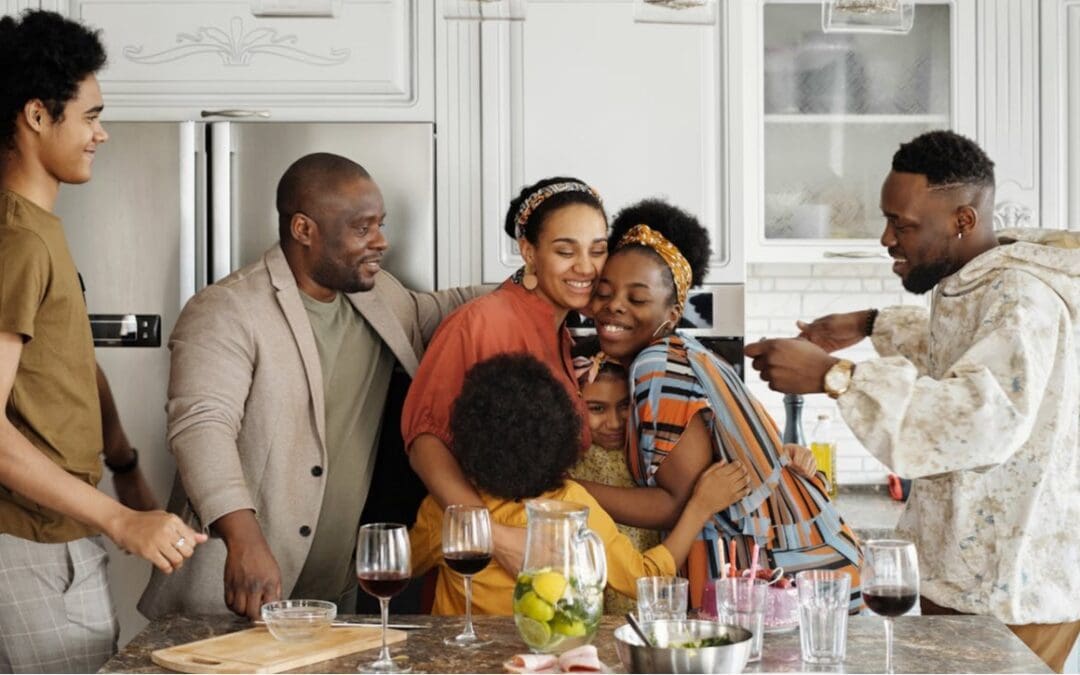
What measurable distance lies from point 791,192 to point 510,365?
74.7 inches

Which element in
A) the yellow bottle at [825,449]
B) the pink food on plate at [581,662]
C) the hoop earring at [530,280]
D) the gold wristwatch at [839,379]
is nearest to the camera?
the pink food on plate at [581,662]

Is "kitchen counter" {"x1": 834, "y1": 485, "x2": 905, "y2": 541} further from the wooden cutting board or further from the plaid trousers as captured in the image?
the plaid trousers

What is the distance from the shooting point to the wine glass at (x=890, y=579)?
1.79 metres

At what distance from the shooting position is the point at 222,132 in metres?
3.30

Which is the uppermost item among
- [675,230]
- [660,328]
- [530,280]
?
[675,230]

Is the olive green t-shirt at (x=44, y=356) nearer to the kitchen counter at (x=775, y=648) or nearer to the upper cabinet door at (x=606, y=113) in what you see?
the kitchen counter at (x=775, y=648)

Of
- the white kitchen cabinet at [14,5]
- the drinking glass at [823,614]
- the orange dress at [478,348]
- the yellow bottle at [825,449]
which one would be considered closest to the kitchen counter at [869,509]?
the yellow bottle at [825,449]

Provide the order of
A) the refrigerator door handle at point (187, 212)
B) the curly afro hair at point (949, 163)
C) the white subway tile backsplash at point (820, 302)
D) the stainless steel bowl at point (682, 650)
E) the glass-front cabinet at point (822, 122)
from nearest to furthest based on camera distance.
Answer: the stainless steel bowl at point (682, 650), the curly afro hair at point (949, 163), the refrigerator door handle at point (187, 212), the glass-front cabinet at point (822, 122), the white subway tile backsplash at point (820, 302)

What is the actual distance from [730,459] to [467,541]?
71 centimetres

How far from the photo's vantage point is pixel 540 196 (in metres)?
2.77

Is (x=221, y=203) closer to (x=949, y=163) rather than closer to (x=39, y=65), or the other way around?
(x=39, y=65)

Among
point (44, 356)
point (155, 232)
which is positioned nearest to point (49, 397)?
point (44, 356)

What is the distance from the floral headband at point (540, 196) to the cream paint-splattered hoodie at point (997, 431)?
2.36 ft

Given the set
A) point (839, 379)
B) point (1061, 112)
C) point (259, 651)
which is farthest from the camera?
point (1061, 112)
